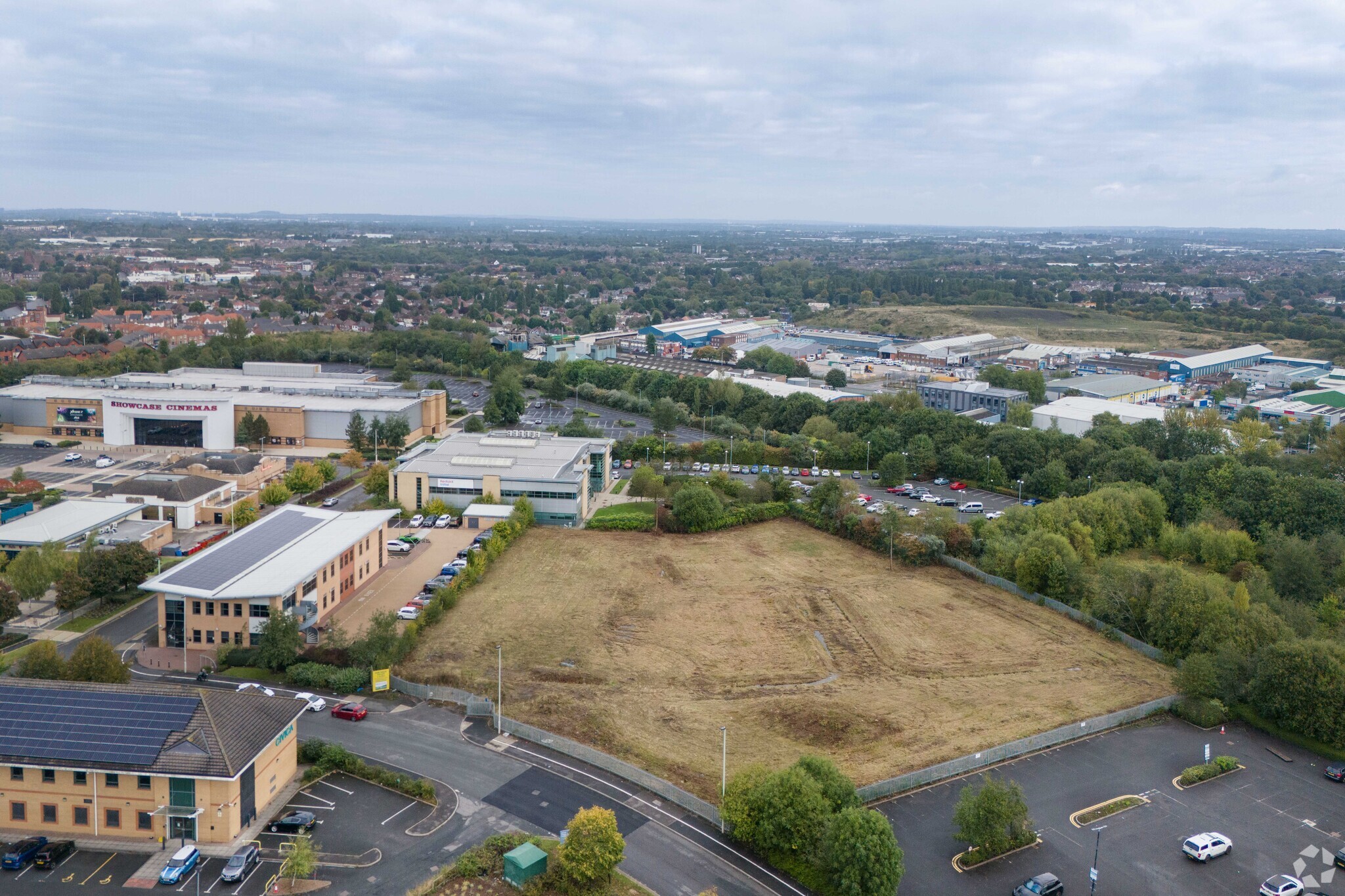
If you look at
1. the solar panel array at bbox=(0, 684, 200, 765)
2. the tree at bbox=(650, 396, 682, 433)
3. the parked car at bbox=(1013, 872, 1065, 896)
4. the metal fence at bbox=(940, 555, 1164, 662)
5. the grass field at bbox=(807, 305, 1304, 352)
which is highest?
the grass field at bbox=(807, 305, 1304, 352)

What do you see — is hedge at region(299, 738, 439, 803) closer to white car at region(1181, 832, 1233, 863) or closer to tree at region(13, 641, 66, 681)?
tree at region(13, 641, 66, 681)

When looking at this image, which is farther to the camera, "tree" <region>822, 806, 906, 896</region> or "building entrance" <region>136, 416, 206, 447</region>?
"building entrance" <region>136, 416, 206, 447</region>

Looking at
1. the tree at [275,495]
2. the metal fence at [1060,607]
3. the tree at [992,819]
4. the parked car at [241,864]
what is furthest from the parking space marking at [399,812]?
the tree at [275,495]

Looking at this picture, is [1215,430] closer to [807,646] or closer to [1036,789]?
[807,646]

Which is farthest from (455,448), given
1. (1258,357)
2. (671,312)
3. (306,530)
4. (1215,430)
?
(671,312)

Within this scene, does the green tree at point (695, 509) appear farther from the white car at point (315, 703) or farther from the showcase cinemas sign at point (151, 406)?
the showcase cinemas sign at point (151, 406)

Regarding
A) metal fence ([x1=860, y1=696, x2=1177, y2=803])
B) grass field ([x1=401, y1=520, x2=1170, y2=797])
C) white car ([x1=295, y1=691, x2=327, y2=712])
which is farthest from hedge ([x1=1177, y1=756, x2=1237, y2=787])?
white car ([x1=295, y1=691, x2=327, y2=712])
